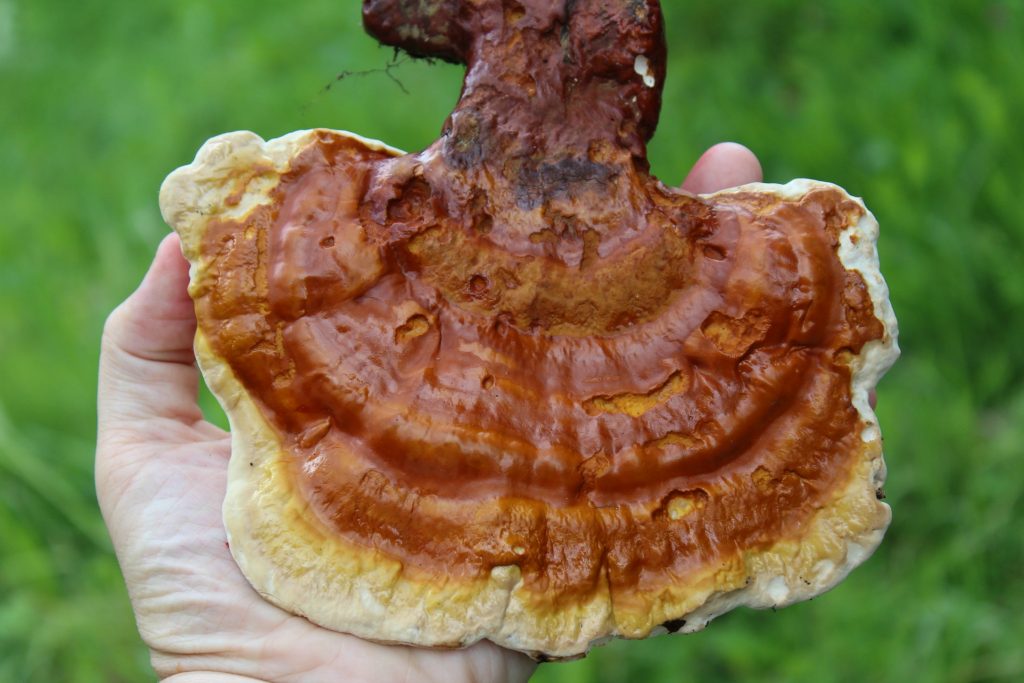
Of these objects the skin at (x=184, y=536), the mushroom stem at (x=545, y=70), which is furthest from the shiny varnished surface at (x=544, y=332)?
the skin at (x=184, y=536)

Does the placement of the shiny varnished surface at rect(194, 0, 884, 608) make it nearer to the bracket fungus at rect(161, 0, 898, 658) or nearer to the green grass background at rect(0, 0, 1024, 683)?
the bracket fungus at rect(161, 0, 898, 658)

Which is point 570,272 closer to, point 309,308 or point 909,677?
point 309,308

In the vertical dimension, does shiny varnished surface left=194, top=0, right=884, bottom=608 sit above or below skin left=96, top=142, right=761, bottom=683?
above

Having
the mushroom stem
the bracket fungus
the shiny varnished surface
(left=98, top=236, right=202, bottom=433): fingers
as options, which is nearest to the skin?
(left=98, top=236, right=202, bottom=433): fingers

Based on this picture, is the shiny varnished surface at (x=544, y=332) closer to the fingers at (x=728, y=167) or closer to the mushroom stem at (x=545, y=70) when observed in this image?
the mushroom stem at (x=545, y=70)

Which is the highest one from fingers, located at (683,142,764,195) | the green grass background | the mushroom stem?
the mushroom stem

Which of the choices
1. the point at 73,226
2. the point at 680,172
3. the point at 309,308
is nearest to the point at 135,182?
the point at 73,226
